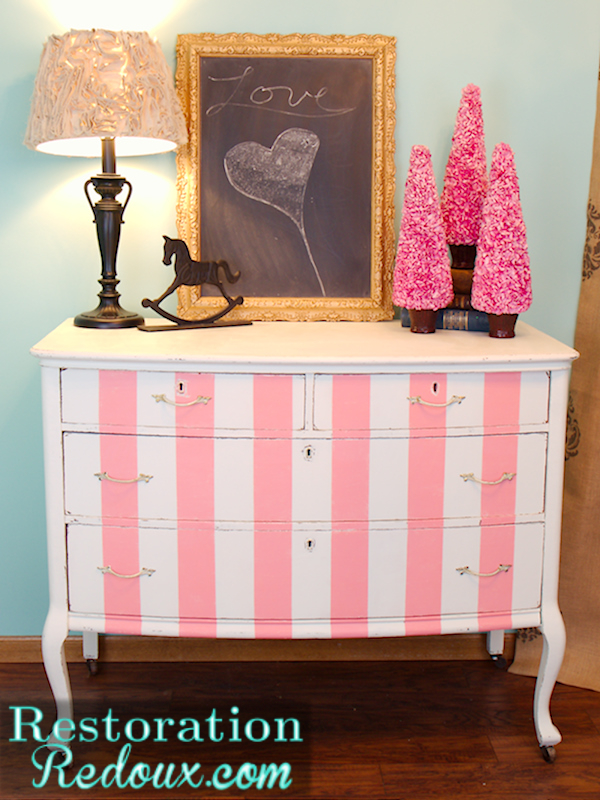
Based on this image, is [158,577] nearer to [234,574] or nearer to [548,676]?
[234,574]

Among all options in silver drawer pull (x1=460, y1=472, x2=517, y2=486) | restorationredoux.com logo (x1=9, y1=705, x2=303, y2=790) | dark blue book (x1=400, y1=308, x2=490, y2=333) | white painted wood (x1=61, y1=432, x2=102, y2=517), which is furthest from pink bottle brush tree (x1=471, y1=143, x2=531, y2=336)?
restorationredoux.com logo (x1=9, y1=705, x2=303, y2=790)

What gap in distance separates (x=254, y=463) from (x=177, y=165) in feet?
2.81

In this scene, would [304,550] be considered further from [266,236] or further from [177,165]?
[177,165]

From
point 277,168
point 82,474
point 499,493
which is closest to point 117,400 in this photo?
point 82,474

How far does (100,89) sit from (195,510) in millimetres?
950

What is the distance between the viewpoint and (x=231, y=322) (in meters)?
1.94

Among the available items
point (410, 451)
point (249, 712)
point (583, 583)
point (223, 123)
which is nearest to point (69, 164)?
point (223, 123)

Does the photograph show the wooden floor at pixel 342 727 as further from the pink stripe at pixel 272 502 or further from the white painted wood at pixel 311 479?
the white painted wood at pixel 311 479

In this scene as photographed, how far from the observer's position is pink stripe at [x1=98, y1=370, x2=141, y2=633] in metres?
1.64

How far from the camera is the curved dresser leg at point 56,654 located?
5.64ft

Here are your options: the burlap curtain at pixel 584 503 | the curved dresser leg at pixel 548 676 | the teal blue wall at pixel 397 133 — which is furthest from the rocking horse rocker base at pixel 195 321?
the curved dresser leg at pixel 548 676

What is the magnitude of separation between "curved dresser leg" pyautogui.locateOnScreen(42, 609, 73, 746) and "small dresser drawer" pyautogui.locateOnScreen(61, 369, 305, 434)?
1.55ft

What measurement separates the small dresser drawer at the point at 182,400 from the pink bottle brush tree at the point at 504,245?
1.69 ft

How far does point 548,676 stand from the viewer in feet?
5.89
